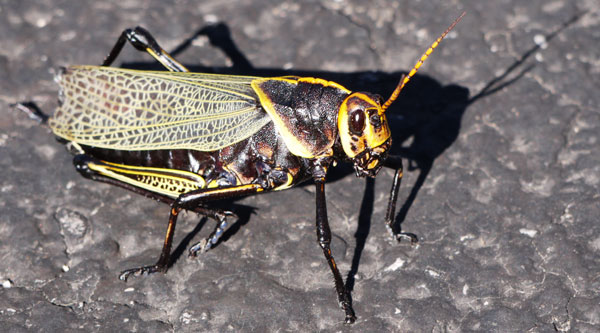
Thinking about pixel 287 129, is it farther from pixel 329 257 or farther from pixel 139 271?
pixel 139 271

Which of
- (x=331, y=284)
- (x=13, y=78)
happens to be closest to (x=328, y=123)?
(x=331, y=284)

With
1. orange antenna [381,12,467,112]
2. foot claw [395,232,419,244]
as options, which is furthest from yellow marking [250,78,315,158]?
foot claw [395,232,419,244]

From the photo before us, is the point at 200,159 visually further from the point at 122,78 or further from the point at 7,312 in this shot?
the point at 7,312

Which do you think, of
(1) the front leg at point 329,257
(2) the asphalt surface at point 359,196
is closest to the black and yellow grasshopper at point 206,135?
(1) the front leg at point 329,257

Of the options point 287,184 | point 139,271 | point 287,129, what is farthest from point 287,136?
point 139,271

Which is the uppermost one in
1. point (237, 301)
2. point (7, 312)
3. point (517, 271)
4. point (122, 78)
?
point (122, 78)

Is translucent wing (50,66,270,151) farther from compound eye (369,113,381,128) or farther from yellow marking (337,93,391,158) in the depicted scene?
compound eye (369,113,381,128)

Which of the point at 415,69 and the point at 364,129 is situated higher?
the point at 415,69
